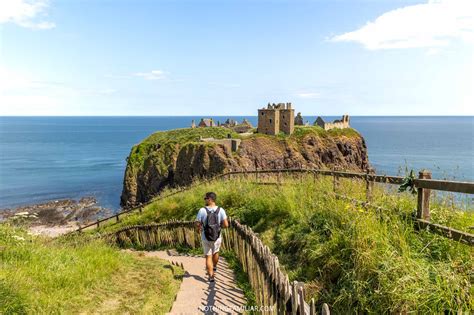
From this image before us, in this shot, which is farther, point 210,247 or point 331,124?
point 331,124

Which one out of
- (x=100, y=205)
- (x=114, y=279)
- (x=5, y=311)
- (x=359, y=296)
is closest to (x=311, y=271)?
(x=359, y=296)

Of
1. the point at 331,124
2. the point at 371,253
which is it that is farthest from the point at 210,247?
the point at 331,124

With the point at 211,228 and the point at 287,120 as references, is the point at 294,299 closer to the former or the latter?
the point at 211,228

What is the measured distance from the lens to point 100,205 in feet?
200

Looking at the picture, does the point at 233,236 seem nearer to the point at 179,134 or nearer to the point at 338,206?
the point at 338,206

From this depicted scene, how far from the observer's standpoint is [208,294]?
23.1ft

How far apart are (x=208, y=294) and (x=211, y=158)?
1880 inches

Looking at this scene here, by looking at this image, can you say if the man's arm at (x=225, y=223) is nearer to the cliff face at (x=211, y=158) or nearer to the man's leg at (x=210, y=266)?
the man's leg at (x=210, y=266)

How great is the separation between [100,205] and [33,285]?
59.1 meters

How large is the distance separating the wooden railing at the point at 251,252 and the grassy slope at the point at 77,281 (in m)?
1.83

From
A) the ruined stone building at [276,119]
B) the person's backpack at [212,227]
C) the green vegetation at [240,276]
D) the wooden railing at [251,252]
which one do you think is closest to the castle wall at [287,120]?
the ruined stone building at [276,119]

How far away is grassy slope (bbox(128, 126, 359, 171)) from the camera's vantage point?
209 feet

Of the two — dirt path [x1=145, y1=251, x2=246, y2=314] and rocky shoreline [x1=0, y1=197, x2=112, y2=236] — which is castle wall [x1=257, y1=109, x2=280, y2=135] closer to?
rocky shoreline [x1=0, y1=197, x2=112, y2=236]

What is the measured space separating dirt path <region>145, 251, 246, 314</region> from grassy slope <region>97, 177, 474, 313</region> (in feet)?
4.36
